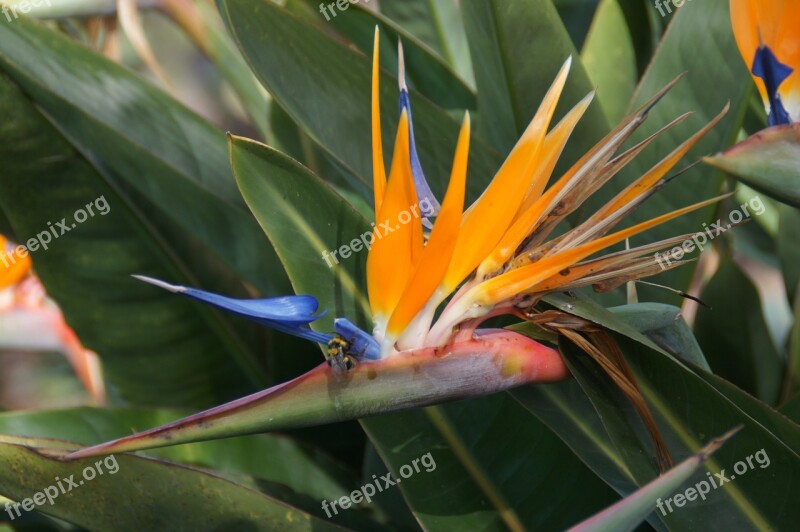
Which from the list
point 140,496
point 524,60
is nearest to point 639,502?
point 140,496

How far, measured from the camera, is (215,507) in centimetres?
60

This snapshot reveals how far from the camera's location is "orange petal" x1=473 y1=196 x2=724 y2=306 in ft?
1.42

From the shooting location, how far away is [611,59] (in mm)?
976

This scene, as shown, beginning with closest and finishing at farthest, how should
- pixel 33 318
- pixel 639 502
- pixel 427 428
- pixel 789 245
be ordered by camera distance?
pixel 639 502
pixel 427 428
pixel 789 245
pixel 33 318

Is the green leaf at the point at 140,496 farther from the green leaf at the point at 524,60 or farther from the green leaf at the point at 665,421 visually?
the green leaf at the point at 524,60

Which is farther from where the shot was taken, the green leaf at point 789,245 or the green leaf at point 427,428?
the green leaf at point 789,245

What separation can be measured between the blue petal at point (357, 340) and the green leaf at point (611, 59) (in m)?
0.63

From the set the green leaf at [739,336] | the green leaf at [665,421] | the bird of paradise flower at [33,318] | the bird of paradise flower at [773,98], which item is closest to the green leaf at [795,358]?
the green leaf at [739,336]

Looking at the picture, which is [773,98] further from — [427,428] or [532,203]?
[427,428]

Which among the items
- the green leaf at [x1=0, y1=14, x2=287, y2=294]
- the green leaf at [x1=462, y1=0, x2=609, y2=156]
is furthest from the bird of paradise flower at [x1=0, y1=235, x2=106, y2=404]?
the green leaf at [x1=462, y1=0, x2=609, y2=156]

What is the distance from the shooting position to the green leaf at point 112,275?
0.80 m

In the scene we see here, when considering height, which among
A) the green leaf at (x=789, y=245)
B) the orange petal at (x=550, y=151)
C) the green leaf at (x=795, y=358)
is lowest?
the green leaf at (x=795, y=358)

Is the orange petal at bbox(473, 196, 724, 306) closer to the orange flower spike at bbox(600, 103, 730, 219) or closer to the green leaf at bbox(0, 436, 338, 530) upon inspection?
the orange flower spike at bbox(600, 103, 730, 219)

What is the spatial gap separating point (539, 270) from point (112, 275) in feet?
1.89
